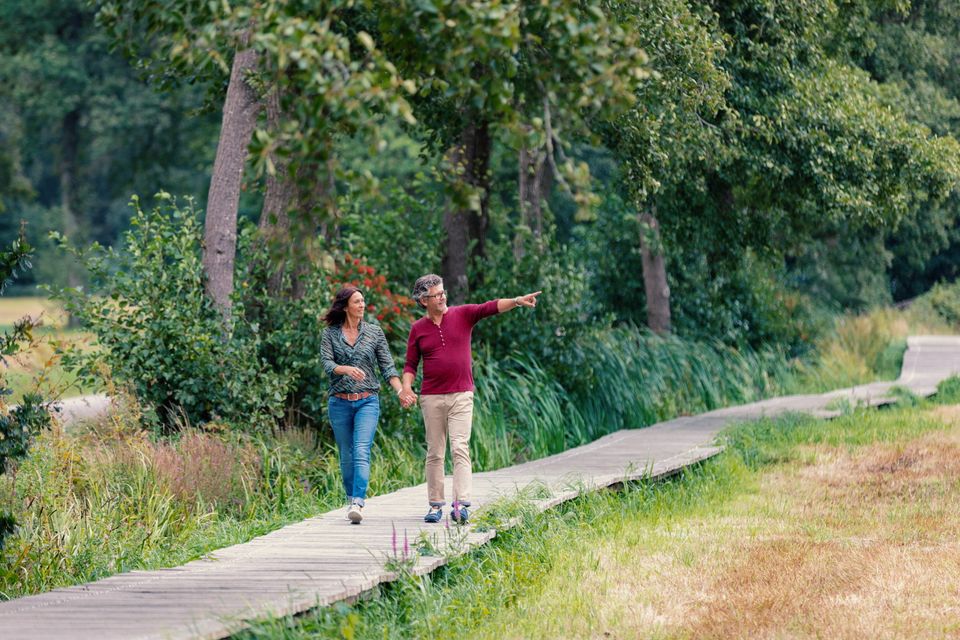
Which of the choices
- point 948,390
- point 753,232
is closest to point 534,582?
point 753,232

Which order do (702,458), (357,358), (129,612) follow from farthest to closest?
(702,458)
(357,358)
(129,612)

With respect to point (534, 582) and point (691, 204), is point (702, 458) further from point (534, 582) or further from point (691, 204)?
point (691, 204)

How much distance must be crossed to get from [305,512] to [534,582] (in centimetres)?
316

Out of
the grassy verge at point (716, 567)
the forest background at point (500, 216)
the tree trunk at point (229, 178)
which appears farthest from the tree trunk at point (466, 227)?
the grassy verge at point (716, 567)

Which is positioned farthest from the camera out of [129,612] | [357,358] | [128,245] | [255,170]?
[128,245]

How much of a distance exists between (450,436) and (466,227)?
8.37 m

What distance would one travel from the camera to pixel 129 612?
267 inches

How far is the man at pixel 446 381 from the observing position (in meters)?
9.31

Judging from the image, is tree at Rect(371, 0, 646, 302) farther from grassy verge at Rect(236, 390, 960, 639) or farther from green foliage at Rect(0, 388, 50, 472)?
green foliage at Rect(0, 388, 50, 472)

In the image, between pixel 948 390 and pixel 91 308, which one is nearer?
pixel 91 308

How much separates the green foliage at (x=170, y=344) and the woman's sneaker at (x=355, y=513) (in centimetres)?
354

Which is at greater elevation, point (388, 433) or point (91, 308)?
point (91, 308)

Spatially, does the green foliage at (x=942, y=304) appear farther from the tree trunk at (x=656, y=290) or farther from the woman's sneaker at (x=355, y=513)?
the woman's sneaker at (x=355, y=513)

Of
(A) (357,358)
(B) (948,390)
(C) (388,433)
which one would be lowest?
(B) (948,390)
